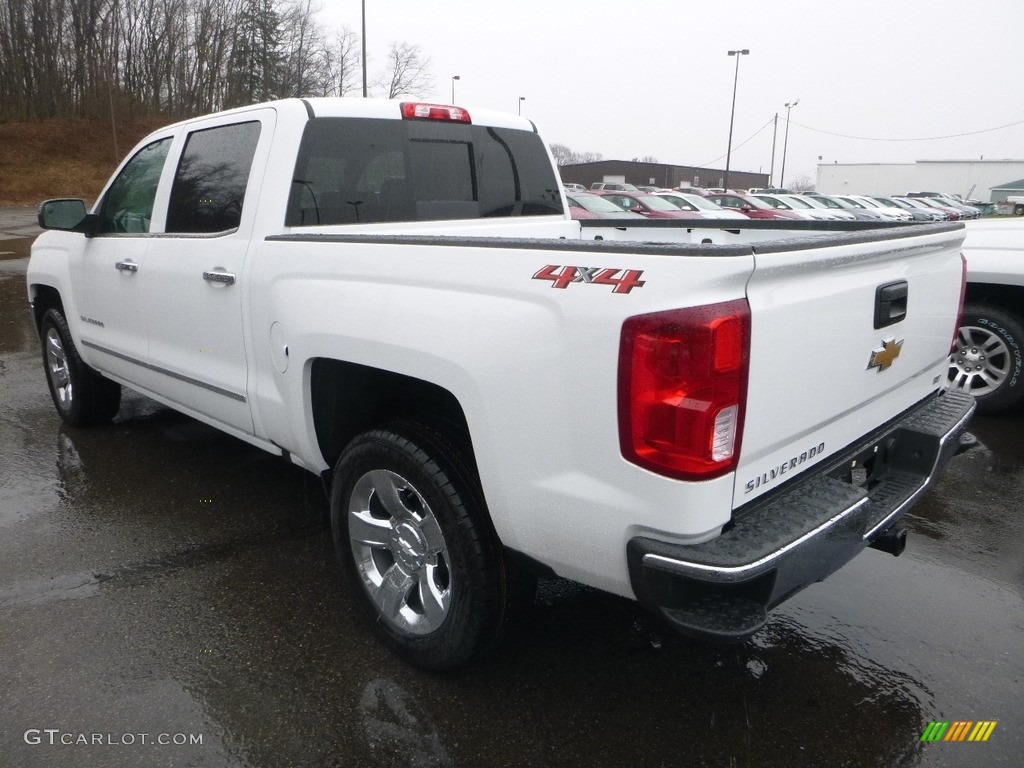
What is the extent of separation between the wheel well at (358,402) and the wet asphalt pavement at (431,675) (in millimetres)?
732

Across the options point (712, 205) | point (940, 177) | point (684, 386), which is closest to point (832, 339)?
point (684, 386)

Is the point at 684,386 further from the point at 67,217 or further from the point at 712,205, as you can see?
the point at 712,205

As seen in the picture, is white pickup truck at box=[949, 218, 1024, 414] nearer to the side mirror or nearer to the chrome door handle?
the chrome door handle

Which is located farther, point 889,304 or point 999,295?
point 999,295

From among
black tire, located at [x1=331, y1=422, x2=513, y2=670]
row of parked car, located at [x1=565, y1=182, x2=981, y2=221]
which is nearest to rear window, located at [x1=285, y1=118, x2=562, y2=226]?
black tire, located at [x1=331, y1=422, x2=513, y2=670]

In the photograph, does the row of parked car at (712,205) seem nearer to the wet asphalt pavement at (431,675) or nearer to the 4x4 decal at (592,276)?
the wet asphalt pavement at (431,675)

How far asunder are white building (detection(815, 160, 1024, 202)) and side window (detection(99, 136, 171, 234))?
72601 millimetres

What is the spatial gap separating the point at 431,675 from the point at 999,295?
15.6 ft

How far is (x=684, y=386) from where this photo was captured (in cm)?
182

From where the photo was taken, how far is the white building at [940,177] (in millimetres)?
68062

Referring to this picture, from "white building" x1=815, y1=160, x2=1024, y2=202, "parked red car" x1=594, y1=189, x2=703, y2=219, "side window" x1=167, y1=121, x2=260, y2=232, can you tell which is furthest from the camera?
"white building" x1=815, y1=160, x2=1024, y2=202

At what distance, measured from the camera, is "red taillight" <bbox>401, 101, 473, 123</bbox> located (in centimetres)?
350

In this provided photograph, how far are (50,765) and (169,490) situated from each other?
2.11 meters

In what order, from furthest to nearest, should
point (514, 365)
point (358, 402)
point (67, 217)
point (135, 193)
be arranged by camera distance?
1. point (67, 217)
2. point (135, 193)
3. point (358, 402)
4. point (514, 365)
